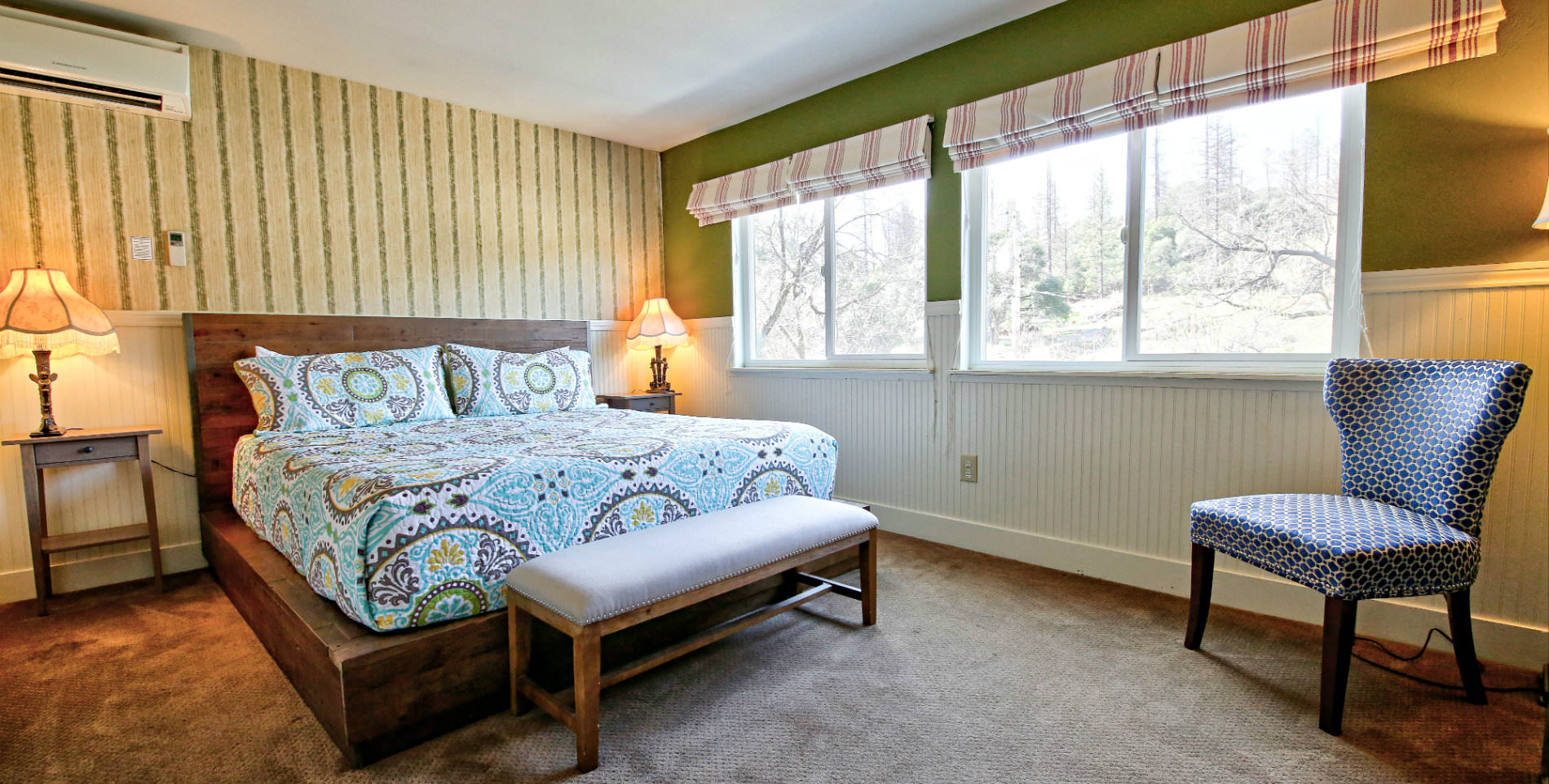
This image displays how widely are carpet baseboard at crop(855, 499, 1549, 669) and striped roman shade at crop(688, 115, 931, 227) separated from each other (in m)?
1.67

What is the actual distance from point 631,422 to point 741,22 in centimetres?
173

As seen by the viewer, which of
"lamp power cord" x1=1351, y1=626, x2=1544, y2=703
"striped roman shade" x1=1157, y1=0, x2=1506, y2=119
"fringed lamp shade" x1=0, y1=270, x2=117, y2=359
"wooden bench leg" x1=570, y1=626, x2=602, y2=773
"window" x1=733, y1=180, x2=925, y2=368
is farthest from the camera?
"window" x1=733, y1=180, x2=925, y2=368

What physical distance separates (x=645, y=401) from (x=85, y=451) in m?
2.38

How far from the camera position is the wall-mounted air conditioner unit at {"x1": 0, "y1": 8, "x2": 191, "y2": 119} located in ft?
8.13

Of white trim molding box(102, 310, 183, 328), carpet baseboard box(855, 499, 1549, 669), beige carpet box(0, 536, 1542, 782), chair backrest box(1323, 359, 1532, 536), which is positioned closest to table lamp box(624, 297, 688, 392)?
carpet baseboard box(855, 499, 1549, 669)

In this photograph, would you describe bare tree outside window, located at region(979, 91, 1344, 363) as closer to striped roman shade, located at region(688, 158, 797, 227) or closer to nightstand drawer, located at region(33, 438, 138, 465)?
striped roman shade, located at region(688, 158, 797, 227)

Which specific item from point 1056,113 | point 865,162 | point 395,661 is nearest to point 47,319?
point 395,661

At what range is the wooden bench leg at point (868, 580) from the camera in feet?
7.44

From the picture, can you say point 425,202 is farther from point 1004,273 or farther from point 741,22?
point 1004,273

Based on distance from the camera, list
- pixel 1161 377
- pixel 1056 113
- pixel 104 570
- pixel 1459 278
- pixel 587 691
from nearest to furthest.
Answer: pixel 587 691 → pixel 1459 278 → pixel 1161 377 → pixel 1056 113 → pixel 104 570

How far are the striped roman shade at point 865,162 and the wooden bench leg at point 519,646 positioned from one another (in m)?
2.52

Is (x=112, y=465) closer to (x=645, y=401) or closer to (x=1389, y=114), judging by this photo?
(x=645, y=401)

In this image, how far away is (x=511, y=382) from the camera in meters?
3.41

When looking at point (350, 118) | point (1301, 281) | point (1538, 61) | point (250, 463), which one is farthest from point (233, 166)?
point (1538, 61)
